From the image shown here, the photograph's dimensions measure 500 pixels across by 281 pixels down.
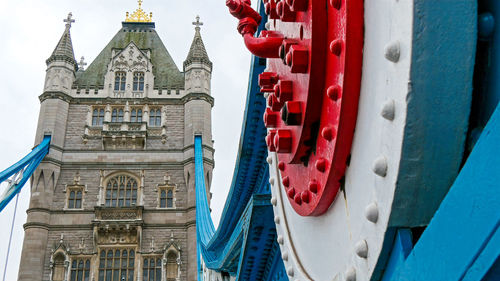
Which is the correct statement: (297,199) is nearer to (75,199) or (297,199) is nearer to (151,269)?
(151,269)

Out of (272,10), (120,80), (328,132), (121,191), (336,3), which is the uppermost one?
(120,80)

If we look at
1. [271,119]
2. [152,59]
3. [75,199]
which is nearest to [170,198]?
[75,199]

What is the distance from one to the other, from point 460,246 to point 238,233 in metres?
2.50

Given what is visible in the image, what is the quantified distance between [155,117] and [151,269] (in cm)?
671

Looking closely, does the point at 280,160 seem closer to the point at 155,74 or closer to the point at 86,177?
the point at 86,177

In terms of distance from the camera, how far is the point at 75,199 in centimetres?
2025

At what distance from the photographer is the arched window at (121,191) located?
66.7ft

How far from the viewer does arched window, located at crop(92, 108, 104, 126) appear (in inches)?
873

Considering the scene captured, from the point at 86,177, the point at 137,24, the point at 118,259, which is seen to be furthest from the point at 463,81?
the point at 137,24

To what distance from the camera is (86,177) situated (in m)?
20.7

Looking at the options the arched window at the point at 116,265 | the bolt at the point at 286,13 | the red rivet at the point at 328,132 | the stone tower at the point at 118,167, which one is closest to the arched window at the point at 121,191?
the stone tower at the point at 118,167

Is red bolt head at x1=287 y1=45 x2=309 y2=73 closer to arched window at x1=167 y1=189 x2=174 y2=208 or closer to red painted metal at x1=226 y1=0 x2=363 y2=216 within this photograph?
red painted metal at x1=226 y1=0 x2=363 y2=216

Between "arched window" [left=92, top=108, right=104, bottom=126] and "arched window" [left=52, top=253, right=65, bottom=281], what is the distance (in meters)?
5.88

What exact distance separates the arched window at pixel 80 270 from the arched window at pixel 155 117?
6.43 meters
